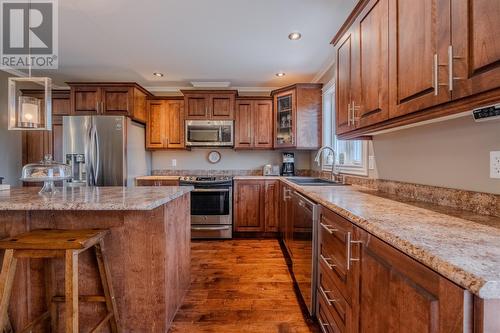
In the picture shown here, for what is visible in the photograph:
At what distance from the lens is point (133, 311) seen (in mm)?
1573

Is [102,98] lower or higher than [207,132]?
higher

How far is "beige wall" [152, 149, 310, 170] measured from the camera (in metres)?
4.45

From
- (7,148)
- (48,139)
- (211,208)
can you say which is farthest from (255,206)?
(7,148)

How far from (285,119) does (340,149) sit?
1119 millimetres

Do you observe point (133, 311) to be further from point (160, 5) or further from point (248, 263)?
point (160, 5)

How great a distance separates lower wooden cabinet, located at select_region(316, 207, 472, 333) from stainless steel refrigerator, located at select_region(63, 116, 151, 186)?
2995 mm

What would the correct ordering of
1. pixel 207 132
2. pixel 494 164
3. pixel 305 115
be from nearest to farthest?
pixel 494 164
pixel 305 115
pixel 207 132

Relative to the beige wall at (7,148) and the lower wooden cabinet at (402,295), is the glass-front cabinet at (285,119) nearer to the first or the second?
the lower wooden cabinet at (402,295)

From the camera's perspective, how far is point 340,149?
10.3 ft

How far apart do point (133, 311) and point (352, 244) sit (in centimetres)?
138

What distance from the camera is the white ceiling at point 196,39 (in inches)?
85.0

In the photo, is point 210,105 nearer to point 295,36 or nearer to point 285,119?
point 285,119

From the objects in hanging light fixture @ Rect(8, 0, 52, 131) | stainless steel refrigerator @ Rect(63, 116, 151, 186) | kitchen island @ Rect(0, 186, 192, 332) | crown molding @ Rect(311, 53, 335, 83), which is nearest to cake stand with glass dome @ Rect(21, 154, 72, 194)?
kitchen island @ Rect(0, 186, 192, 332)

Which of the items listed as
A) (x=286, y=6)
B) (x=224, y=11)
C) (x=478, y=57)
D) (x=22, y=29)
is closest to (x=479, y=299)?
(x=478, y=57)
